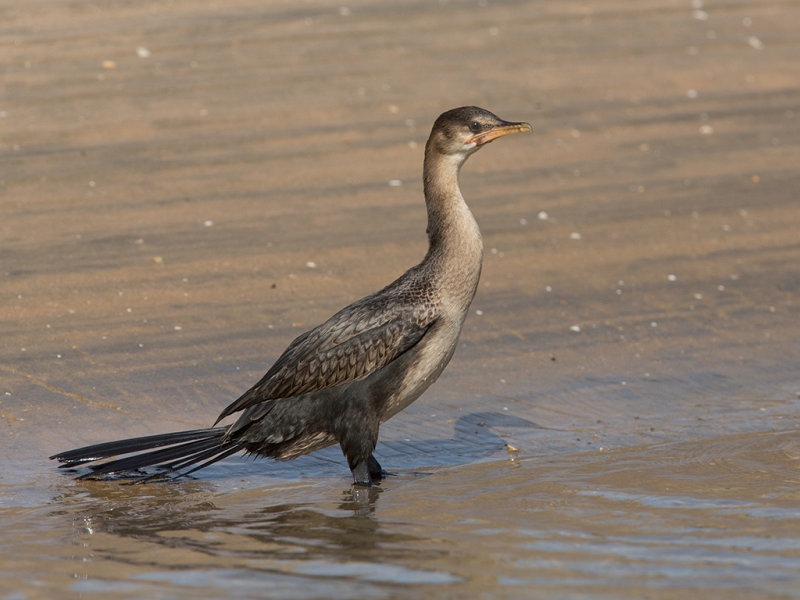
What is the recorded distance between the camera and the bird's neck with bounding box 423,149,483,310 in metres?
6.43

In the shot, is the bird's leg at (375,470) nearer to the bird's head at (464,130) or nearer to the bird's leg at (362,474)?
the bird's leg at (362,474)

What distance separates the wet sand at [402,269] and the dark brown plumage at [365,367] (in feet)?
0.67

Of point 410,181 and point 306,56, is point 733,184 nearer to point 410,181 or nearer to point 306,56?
point 410,181

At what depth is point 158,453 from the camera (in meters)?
6.45

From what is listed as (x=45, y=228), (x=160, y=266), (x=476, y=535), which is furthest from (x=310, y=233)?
(x=476, y=535)

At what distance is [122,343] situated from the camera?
7.99 m

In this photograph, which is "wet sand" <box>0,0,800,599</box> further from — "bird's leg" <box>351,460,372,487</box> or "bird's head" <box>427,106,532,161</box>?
"bird's head" <box>427,106,532,161</box>

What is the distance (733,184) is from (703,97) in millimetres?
2250

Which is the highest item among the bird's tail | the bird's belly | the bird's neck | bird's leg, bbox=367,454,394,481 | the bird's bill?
the bird's bill

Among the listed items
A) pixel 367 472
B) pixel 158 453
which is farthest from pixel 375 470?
pixel 158 453

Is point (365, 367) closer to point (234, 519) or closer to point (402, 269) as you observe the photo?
point (234, 519)

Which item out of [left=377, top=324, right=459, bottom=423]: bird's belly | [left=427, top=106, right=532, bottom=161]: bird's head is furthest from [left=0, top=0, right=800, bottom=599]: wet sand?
[left=427, top=106, right=532, bottom=161]: bird's head

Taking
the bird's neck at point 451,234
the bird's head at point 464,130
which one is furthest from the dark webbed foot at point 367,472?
the bird's head at point 464,130

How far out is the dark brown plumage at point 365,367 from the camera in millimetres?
6289
